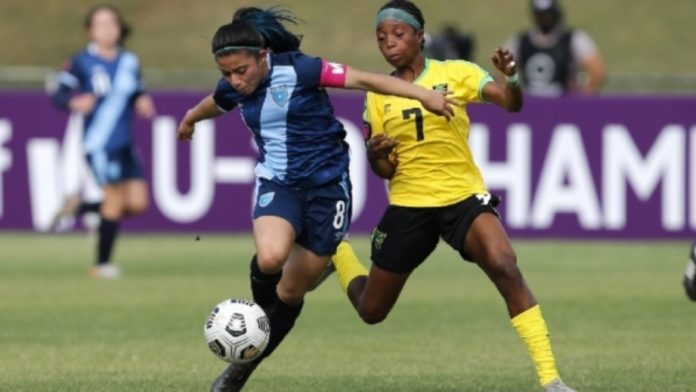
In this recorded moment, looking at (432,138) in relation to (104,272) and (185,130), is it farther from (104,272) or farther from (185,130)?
(104,272)

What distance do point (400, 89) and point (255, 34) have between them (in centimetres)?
89

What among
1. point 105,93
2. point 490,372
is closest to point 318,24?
point 105,93

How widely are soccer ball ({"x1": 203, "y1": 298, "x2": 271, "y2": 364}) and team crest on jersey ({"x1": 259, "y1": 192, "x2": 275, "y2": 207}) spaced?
22.5 inches

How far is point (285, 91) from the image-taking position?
9516 millimetres

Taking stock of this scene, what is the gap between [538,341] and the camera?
9242 millimetres

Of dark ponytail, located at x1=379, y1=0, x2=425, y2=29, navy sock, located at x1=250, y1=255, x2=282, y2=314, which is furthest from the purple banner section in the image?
navy sock, located at x1=250, y1=255, x2=282, y2=314

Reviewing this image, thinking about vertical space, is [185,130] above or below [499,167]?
above

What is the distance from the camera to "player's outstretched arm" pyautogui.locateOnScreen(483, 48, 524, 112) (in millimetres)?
9258

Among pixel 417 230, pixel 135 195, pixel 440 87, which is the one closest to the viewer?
pixel 440 87

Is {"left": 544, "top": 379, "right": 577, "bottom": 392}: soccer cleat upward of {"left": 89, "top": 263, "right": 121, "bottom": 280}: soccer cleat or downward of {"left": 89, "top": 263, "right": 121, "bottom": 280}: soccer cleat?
upward

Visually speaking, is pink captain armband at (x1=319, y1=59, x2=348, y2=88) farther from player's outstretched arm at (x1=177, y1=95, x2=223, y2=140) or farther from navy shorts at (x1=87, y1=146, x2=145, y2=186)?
navy shorts at (x1=87, y1=146, x2=145, y2=186)

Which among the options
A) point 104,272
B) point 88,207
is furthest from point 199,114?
point 88,207

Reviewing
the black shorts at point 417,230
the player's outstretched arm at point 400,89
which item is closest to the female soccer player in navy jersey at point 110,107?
the black shorts at point 417,230

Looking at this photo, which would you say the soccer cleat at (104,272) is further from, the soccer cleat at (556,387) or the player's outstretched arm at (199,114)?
the soccer cleat at (556,387)
